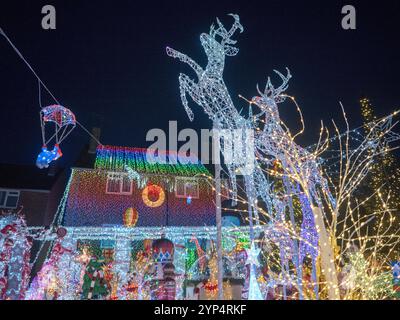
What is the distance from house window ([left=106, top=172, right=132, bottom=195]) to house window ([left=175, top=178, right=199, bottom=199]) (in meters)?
3.11

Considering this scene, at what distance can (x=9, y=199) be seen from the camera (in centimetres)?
2180

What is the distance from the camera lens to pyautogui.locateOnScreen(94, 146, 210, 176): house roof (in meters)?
21.7

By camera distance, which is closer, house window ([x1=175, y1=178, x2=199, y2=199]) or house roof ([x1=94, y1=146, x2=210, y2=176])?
house roof ([x1=94, y1=146, x2=210, y2=176])

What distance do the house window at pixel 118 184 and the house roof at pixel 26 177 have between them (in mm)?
4772

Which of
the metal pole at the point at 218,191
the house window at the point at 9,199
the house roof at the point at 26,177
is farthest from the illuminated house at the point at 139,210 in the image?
the metal pole at the point at 218,191

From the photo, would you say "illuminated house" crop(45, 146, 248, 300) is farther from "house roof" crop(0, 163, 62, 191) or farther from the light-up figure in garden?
the light-up figure in garden

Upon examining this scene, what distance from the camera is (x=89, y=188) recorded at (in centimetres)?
2083

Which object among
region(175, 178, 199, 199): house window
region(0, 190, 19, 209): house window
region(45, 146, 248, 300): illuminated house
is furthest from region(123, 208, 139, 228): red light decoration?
region(0, 190, 19, 209): house window

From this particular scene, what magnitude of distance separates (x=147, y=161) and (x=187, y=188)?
3.30 metres

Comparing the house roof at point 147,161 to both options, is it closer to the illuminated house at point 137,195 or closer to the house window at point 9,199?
the illuminated house at point 137,195

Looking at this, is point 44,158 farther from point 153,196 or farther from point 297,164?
point 153,196

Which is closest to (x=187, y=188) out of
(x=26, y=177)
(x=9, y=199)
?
(x=9, y=199)

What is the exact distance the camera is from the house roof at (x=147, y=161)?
71.2 ft
